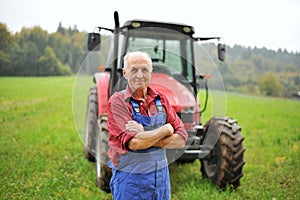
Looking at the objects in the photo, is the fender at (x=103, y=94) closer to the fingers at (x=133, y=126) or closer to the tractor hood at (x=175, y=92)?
the tractor hood at (x=175, y=92)

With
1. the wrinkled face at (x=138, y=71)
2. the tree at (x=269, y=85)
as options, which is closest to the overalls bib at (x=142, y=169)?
the wrinkled face at (x=138, y=71)

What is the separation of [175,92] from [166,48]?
0.80 meters

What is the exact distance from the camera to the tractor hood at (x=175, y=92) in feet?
12.8

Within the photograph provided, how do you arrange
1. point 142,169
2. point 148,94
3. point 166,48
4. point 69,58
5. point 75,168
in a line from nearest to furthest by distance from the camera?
1. point 142,169
2. point 148,94
3. point 166,48
4. point 75,168
5. point 69,58

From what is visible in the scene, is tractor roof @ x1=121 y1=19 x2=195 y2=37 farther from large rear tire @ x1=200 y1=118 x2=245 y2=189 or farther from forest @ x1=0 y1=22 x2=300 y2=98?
large rear tire @ x1=200 y1=118 x2=245 y2=189

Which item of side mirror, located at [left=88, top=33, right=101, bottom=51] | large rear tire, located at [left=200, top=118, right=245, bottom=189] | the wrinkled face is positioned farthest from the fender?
the wrinkled face

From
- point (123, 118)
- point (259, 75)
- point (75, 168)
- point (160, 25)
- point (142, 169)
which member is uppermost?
point (160, 25)

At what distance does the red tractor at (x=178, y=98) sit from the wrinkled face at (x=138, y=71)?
1.68 meters

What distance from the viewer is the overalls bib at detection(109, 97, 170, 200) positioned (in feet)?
7.03

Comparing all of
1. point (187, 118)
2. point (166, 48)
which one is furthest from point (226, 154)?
point (166, 48)

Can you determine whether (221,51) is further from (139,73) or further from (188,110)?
(139,73)

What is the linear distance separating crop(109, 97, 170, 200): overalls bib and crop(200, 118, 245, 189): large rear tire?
2.15 metres

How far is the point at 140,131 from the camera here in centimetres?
202

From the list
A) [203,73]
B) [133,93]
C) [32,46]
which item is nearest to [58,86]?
[32,46]
